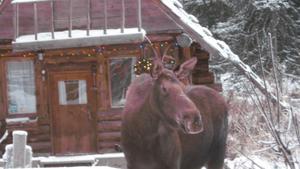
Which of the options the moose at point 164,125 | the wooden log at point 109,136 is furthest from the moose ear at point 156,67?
the wooden log at point 109,136

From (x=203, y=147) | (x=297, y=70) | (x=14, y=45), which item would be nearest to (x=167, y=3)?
(x=14, y=45)

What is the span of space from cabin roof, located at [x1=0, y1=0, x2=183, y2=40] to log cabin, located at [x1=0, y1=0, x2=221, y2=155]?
0.07 feet

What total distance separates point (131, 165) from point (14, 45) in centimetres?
885

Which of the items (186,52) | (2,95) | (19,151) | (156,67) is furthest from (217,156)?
(2,95)

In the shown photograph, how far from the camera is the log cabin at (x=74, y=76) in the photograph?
13844mm

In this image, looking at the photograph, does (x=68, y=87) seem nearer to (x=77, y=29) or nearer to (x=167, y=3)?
(x=77, y=29)

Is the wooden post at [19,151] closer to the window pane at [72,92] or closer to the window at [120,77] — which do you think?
the window at [120,77]

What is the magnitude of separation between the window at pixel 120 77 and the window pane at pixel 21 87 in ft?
6.02

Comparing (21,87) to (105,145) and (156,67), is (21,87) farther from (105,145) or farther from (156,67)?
(156,67)

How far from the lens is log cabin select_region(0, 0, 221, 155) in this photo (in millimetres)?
13844

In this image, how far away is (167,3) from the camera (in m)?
13.6

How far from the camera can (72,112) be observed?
14.1m

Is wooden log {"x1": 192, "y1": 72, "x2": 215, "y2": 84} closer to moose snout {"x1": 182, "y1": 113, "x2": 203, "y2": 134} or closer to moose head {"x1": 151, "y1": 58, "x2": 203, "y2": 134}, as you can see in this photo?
moose head {"x1": 151, "y1": 58, "x2": 203, "y2": 134}

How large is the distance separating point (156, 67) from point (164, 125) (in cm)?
40
